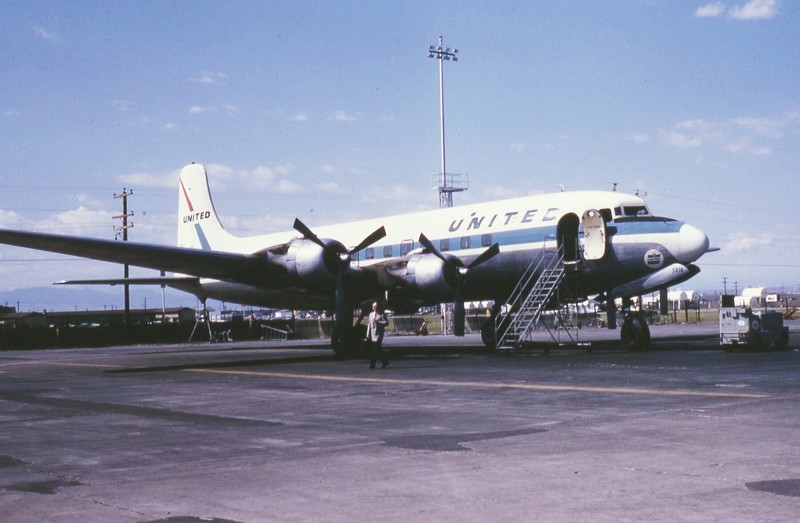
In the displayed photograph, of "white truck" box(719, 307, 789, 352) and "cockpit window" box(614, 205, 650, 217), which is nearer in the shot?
"white truck" box(719, 307, 789, 352)

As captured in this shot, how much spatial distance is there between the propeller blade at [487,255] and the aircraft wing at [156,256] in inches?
259

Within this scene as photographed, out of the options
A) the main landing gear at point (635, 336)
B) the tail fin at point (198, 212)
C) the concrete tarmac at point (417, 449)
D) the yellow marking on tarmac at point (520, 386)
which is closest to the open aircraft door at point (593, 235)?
the main landing gear at point (635, 336)

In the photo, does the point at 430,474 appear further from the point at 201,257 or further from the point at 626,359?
the point at 201,257

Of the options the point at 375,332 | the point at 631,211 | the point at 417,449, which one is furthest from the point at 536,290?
the point at 417,449

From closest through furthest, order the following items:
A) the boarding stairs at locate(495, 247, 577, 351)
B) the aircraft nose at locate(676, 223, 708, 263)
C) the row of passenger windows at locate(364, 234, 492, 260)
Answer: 1. the aircraft nose at locate(676, 223, 708, 263)
2. the boarding stairs at locate(495, 247, 577, 351)
3. the row of passenger windows at locate(364, 234, 492, 260)

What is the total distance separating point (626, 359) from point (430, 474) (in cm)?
1568

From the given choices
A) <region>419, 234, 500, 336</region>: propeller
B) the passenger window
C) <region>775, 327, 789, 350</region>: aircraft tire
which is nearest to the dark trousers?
<region>419, 234, 500, 336</region>: propeller

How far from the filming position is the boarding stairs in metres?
25.9

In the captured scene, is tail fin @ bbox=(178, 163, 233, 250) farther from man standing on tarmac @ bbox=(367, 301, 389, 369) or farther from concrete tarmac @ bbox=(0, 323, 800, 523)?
concrete tarmac @ bbox=(0, 323, 800, 523)

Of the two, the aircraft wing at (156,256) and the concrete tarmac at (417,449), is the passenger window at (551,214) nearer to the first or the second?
the concrete tarmac at (417,449)

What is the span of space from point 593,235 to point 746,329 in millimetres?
5081

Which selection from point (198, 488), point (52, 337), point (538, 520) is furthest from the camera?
point (52, 337)

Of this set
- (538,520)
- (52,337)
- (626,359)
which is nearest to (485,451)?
(538,520)

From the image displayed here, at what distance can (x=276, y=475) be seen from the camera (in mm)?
8227
